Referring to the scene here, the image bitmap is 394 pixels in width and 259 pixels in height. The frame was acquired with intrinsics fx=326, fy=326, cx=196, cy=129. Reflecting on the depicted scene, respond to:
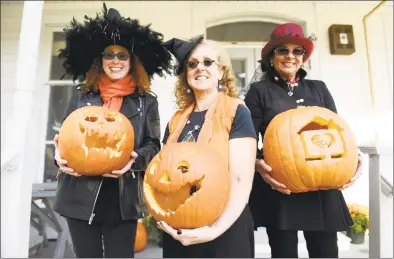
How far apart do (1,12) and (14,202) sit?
348 cm

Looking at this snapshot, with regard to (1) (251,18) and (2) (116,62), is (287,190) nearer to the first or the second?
(2) (116,62)

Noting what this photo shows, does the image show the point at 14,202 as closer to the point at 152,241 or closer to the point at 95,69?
the point at 95,69

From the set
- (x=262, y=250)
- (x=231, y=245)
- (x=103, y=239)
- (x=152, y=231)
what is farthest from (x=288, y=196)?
(x=152, y=231)

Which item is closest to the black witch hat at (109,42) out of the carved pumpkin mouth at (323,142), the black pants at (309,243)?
the carved pumpkin mouth at (323,142)

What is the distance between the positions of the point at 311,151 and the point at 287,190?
22 centimetres

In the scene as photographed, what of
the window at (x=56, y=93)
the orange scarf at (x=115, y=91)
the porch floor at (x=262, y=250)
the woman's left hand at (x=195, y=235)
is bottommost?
the porch floor at (x=262, y=250)

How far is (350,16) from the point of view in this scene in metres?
4.02

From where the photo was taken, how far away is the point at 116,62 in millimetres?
1728

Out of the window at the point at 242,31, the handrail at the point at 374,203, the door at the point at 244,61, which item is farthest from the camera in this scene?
the window at the point at 242,31

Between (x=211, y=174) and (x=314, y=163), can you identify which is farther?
(x=314, y=163)

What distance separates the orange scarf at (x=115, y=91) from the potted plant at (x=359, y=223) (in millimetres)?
2589

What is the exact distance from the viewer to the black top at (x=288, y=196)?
1511 mm

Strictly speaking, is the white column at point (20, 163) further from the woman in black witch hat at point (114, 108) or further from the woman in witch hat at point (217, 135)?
the woman in witch hat at point (217, 135)

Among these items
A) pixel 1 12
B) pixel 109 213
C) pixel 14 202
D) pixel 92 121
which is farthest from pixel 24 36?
pixel 1 12
